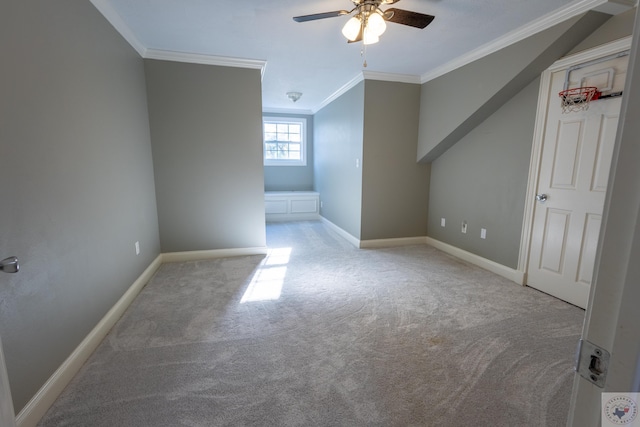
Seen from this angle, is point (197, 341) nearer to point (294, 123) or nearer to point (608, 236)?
point (608, 236)

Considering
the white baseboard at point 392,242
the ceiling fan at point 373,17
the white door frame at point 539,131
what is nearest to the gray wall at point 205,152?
the white baseboard at point 392,242

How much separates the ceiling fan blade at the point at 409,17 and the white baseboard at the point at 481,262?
8.59 ft

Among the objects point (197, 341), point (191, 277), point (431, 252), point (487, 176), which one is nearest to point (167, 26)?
point (191, 277)

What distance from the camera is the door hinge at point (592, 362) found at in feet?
1.54

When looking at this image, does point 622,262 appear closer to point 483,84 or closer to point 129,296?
point 129,296

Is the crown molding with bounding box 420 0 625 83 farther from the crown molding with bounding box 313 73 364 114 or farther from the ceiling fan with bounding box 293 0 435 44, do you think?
the ceiling fan with bounding box 293 0 435 44

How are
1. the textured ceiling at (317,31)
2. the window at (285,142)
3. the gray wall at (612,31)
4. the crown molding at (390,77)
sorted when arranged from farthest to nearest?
the window at (285,142)
the crown molding at (390,77)
the textured ceiling at (317,31)
the gray wall at (612,31)

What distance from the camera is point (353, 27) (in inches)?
86.2

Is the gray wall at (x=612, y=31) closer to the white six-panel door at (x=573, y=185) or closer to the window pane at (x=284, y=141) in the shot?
the white six-panel door at (x=573, y=185)

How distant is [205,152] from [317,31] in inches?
74.9

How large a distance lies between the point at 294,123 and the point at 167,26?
406 centimetres

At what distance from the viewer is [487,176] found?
3500mm

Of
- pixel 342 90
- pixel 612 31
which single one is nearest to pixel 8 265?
pixel 612 31

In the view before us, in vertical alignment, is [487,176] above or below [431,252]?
above
